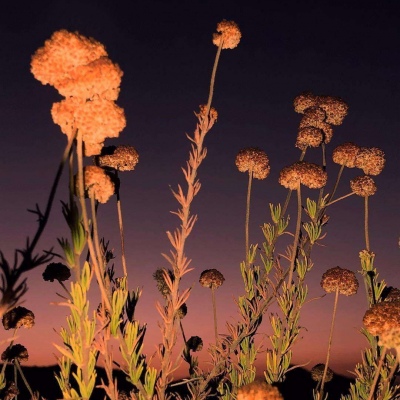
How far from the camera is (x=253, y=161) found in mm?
6586

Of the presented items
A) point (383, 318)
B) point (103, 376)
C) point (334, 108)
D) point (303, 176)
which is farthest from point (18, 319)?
point (103, 376)

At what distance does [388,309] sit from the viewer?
4156 mm

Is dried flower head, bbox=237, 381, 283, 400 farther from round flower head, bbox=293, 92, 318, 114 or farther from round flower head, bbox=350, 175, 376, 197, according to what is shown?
round flower head, bbox=293, 92, 318, 114

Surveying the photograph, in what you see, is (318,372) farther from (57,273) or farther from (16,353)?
(16,353)

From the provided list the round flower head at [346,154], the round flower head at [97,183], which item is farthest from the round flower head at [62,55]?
the round flower head at [346,154]

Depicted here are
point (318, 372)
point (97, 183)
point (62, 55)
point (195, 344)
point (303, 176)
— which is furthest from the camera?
point (195, 344)

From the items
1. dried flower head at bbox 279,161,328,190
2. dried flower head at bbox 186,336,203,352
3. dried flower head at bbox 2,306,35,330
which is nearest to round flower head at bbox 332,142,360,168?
dried flower head at bbox 279,161,328,190

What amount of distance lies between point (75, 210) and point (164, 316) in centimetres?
112

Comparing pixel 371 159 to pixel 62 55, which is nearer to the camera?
pixel 62 55

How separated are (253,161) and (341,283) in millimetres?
1760

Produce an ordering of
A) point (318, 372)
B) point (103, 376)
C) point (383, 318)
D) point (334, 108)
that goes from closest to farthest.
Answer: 1. point (383, 318)
2. point (334, 108)
3. point (318, 372)
4. point (103, 376)

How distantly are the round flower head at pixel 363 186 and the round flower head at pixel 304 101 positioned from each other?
1113 mm

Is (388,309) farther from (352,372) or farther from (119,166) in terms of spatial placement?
(119,166)

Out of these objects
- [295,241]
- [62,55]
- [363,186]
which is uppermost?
[363,186]
